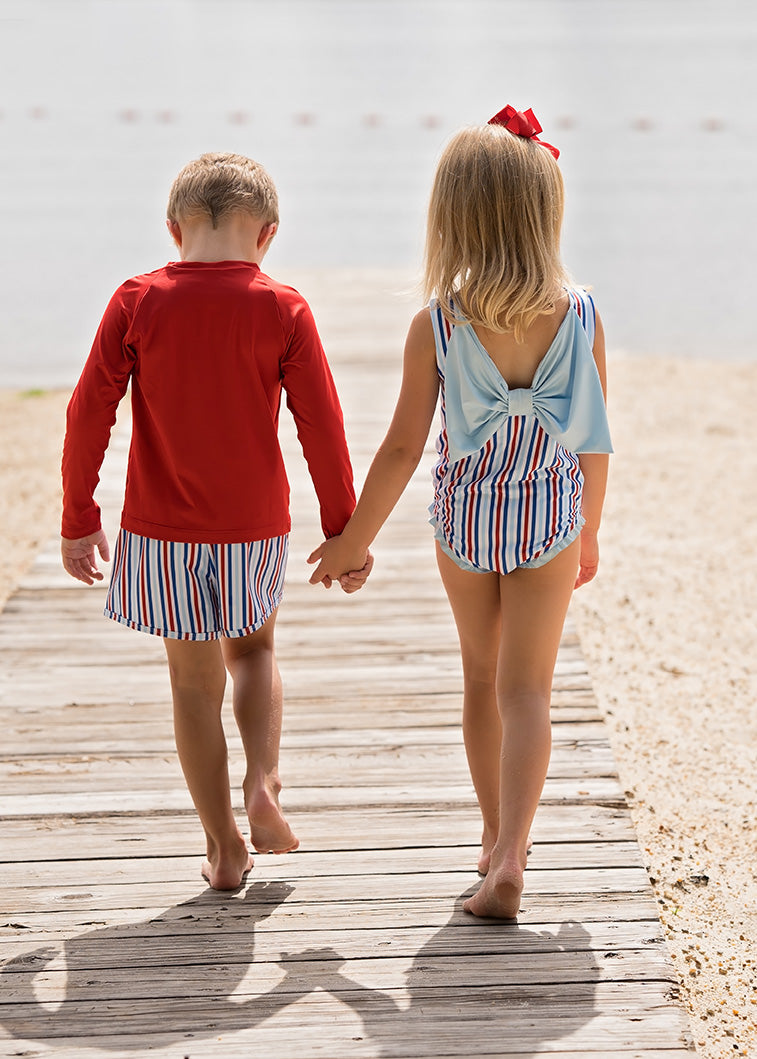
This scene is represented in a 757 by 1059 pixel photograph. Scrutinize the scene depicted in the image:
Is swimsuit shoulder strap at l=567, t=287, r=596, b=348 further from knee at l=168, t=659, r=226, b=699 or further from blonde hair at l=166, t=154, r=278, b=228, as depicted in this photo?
knee at l=168, t=659, r=226, b=699

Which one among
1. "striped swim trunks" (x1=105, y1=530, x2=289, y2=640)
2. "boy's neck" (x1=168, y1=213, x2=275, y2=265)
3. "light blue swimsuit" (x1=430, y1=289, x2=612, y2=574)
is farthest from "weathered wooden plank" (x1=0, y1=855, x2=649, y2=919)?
"boy's neck" (x1=168, y1=213, x2=275, y2=265)

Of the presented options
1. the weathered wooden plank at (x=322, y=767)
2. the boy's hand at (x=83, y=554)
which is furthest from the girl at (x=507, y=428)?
the weathered wooden plank at (x=322, y=767)

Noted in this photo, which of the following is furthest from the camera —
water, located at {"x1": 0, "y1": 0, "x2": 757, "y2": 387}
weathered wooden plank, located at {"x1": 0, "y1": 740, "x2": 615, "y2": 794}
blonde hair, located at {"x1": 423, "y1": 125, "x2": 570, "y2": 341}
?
water, located at {"x1": 0, "y1": 0, "x2": 757, "y2": 387}

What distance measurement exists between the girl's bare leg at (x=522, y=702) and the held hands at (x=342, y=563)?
0.30 meters

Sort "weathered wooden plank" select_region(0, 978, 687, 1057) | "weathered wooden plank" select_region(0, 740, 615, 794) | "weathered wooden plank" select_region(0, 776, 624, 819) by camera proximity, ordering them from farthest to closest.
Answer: "weathered wooden plank" select_region(0, 740, 615, 794) < "weathered wooden plank" select_region(0, 776, 624, 819) < "weathered wooden plank" select_region(0, 978, 687, 1057)

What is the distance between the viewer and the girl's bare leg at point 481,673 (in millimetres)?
2375

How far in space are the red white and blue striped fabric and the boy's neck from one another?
445 mm

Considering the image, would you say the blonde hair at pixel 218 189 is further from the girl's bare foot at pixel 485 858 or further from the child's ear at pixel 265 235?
the girl's bare foot at pixel 485 858

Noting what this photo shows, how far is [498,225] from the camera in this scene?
2143 millimetres

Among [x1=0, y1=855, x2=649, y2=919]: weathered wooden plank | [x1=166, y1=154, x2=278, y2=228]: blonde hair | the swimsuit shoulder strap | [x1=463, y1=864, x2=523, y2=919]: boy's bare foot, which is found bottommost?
[x1=0, y1=855, x2=649, y2=919]: weathered wooden plank

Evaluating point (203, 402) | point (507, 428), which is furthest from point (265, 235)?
point (507, 428)

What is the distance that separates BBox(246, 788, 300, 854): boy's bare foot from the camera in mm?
2375

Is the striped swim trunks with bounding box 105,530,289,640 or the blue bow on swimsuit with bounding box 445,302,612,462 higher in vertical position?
the blue bow on swimsuit with bounding box 445,302,612,462

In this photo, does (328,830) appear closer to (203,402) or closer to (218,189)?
(203,402)
